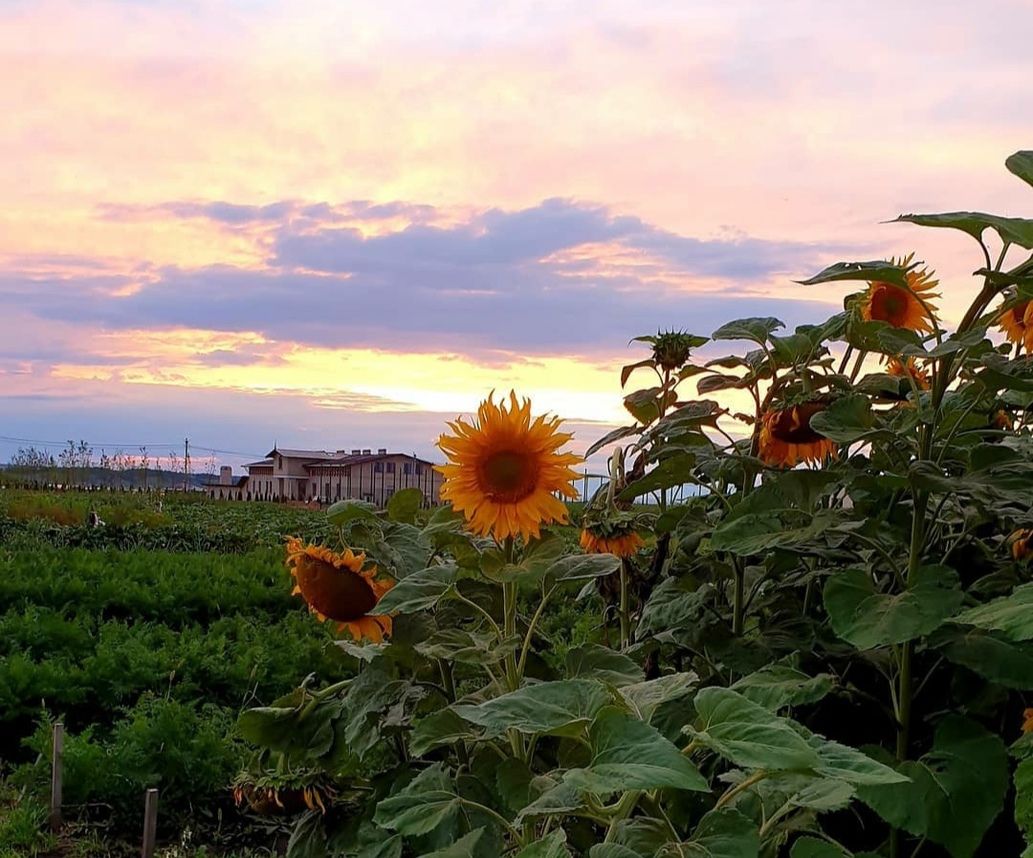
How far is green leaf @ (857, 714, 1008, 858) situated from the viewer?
1315 mm

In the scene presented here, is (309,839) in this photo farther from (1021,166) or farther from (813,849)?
(1021,166)

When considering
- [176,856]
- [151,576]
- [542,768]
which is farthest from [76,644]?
[542,768]

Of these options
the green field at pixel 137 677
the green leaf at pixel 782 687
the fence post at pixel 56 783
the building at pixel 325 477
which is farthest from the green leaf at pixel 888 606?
the building at pixel 325 477

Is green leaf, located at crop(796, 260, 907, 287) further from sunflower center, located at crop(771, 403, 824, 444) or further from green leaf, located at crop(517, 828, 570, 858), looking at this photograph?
green leaf, located at crop(517, 828, 570, 858)

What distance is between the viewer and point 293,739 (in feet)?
6.21

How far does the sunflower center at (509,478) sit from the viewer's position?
151cm

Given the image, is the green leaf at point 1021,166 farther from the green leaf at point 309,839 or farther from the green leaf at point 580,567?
the green leaf at point 309,839

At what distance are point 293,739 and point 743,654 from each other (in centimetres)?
79

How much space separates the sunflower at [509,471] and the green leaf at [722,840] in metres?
0.54

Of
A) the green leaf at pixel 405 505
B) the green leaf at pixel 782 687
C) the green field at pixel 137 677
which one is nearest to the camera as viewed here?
the green leaf at pixel 782 687

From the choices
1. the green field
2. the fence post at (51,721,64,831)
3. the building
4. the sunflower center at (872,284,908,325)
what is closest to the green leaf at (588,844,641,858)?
the sunflower center at (872,284,908,325)

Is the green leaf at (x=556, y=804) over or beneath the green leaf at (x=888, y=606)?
beneath

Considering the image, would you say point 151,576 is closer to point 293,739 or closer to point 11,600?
point 11,600

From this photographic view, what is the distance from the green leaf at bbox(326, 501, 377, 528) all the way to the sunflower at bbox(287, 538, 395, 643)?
59mm
